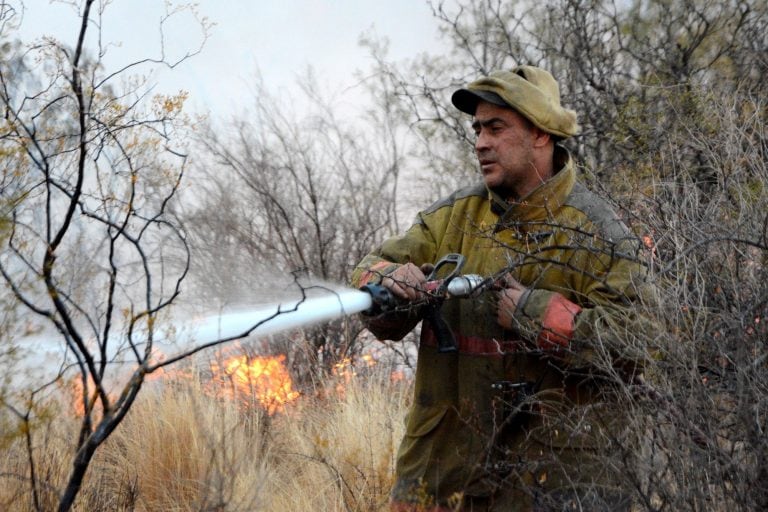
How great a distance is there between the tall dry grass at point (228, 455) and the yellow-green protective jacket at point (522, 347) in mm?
832

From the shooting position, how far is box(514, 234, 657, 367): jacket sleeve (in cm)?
271

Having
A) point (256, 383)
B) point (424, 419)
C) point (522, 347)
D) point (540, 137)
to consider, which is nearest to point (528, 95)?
point (540, 137)

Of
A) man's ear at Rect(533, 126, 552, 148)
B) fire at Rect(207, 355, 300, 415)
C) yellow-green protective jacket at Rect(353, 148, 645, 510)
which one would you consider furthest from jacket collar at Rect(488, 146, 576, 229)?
fire at Rect(207, 355, 300, 415)

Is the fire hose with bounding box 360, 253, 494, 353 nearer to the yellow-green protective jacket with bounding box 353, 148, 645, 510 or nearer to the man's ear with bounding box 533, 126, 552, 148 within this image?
the yellow-green protective jacket with bounding box 353, 148, 645, 510

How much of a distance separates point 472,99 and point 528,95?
250 millimetres

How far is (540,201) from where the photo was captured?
312 cm

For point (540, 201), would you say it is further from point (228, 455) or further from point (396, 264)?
point (228, 455)

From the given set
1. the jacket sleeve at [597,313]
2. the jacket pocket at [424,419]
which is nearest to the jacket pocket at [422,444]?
the jacket pocket at [424,419]

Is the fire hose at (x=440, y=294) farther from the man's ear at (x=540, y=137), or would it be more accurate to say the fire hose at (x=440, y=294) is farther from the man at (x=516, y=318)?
the man's ear at (x=540, y=137)

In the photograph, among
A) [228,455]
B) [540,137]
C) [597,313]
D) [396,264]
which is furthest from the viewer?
[228,455]

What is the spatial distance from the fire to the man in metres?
2.56

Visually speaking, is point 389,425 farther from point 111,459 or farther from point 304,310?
point 304,310

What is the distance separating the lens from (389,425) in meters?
4.88

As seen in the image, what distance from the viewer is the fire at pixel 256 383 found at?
19.1 ft
